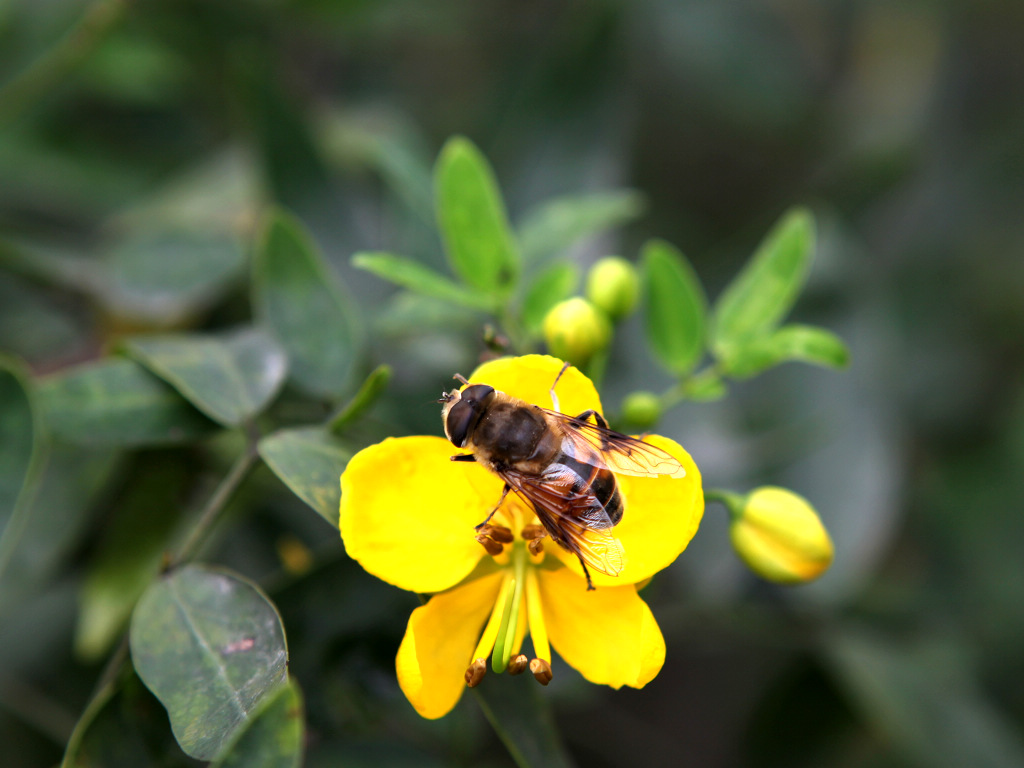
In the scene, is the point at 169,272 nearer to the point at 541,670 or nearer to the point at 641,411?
the point at 641,411

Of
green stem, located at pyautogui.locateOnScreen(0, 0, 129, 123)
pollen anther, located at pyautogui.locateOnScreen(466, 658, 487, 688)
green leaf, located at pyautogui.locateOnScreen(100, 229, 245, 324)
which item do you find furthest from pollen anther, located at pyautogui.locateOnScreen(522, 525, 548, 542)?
green stem, located at pyautogui.locateOnScreen(0, 0, 129, 123)

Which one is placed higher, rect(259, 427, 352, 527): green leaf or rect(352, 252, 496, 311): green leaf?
rect(352, 252, 496, 311): green leaf

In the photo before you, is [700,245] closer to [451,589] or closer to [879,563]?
[879,563]

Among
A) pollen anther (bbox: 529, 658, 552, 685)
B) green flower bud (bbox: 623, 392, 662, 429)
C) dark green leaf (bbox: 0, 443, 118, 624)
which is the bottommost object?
dark green leaf (bbox: 0, 443, 118, 624)

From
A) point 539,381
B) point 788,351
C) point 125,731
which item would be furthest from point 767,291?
point 125,731

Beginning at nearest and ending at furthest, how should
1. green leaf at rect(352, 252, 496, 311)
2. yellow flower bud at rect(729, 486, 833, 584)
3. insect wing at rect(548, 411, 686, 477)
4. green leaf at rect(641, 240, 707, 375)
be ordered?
insect wing at rect(548, 411, 686, 477) → yellow flower bud at rect(729, 486, 833, 584) → green leaf at rect(352, 252, 496, 311) → green leaf at rect(641, 240, 707, 375)

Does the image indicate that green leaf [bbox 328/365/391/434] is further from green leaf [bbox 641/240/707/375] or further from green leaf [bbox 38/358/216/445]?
green leaf [bbox 641/240/707/375]
